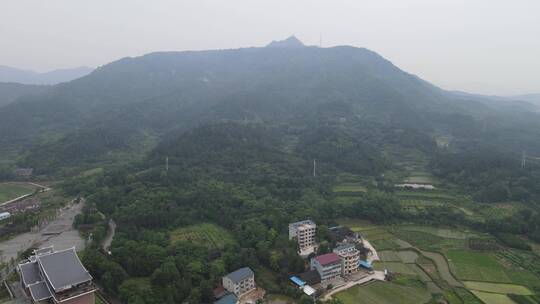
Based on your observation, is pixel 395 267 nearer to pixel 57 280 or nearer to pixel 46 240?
pixel 57 280

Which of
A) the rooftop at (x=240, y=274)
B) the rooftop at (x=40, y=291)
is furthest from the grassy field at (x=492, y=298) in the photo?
the rooftop at (x=40, y=291)

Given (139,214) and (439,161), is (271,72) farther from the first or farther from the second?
(139,214)

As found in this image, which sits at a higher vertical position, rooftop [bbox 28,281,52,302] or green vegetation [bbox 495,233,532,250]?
rooftop [bbox 28,281,52,302]

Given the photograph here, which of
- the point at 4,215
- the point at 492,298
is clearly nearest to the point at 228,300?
the point at 492,298

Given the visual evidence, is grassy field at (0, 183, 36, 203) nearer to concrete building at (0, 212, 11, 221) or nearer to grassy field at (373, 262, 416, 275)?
concrete building at (0, 212, 11, 221)

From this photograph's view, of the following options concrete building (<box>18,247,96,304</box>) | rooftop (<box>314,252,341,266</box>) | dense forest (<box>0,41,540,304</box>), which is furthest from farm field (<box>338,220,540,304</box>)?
concrete building (<box>18,247,96,304</box>)

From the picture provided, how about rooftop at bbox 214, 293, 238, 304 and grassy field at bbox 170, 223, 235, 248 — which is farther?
grassy field at bbox 170, 223, 235, 248

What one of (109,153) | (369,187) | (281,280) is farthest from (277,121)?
(281,280)

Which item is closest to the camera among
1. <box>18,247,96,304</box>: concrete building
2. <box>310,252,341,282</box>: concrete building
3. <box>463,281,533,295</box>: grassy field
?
<box>18,247,96,304</box>: concrete building
